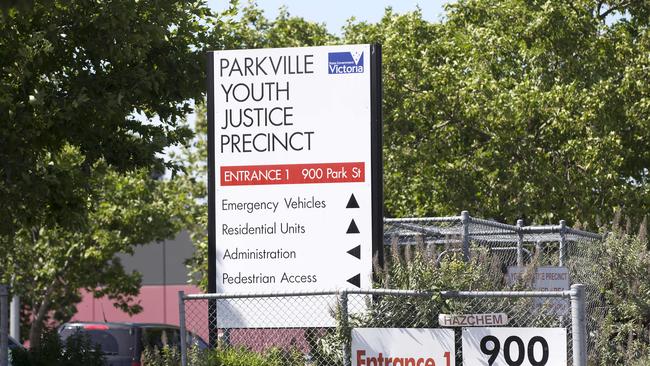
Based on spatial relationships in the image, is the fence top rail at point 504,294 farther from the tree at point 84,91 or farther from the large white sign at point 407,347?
the tree at point 84,91

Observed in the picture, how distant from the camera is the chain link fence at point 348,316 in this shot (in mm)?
10375

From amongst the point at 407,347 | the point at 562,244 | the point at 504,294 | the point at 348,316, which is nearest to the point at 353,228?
the point at 348,316

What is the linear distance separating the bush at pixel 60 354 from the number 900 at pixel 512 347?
558 centimetres

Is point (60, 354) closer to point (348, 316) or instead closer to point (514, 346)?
point (348, 316)

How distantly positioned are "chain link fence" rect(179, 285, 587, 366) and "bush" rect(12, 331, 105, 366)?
2.58 m

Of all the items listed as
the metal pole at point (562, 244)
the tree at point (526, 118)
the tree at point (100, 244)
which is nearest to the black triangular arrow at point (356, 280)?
the metal pole at point (562, 244)

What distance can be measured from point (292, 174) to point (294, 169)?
0.05 meters

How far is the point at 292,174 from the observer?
39.0 ft

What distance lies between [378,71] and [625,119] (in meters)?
12.5

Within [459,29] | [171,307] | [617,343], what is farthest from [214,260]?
[171,307]

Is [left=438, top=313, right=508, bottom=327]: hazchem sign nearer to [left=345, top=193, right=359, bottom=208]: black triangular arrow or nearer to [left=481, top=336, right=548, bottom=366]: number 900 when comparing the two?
[left=481, top=336, right=548, bottom=366]: number 900

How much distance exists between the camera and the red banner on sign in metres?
11.7

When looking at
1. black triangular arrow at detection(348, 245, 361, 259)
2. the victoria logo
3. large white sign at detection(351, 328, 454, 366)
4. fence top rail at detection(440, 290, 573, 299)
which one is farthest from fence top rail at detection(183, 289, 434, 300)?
the victoria logo

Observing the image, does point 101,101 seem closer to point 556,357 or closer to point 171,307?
point 556,357
